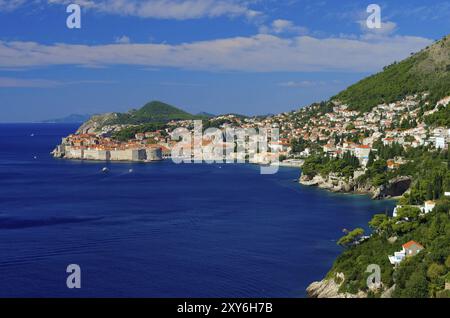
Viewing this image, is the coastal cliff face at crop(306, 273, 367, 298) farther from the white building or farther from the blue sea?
the white building

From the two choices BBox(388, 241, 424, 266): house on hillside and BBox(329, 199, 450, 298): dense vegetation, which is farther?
BBox(388, 241, 424, 266): house on hillside

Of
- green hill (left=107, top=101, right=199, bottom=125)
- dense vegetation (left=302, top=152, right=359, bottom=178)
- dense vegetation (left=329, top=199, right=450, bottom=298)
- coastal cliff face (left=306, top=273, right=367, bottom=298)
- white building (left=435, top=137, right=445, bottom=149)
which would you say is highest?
green hill (left=107, top=101, right=199, bottom=125)

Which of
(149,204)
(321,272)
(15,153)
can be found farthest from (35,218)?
(15,153)

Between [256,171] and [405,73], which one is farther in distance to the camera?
[405,73]

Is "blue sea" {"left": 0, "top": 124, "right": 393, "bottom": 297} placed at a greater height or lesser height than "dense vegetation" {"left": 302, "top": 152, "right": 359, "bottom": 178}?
lesser

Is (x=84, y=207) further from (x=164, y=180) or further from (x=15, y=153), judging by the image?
(x=15, y=153)

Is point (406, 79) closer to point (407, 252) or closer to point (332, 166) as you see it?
point (332, 166)

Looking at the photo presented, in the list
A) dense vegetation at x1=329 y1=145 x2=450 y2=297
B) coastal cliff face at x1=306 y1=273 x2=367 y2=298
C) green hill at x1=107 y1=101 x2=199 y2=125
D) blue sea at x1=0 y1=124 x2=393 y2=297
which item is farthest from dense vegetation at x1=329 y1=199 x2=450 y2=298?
green hill at x1=107 y1=101 x2=199 y2=125

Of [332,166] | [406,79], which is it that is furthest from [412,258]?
[406,79]
